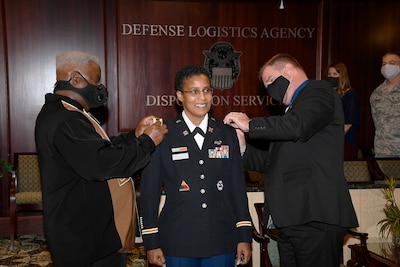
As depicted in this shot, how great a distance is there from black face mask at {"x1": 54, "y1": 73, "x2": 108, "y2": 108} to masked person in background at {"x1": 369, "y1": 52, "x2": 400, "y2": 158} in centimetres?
378

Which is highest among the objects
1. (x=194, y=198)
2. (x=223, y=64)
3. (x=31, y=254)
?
(x=223, y=64)

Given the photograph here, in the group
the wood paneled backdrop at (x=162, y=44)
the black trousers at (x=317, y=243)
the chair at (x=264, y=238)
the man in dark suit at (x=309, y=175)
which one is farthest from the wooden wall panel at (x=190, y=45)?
the black trousers at (x=317, y=243)

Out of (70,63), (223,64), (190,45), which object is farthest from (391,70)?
(70,63)

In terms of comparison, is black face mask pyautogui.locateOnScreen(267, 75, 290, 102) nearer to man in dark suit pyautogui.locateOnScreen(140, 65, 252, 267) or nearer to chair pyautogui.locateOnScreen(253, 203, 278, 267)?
man in dark suit pyautogui.locateOnScreen(140, 65, 252, 267)

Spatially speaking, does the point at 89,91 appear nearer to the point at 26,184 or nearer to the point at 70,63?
the point at 70,63

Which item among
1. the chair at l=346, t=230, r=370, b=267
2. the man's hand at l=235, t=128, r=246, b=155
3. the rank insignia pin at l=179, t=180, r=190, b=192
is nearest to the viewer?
the rank insignia pin at l=179, t=180, r=190, b=192

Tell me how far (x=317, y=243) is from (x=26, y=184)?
4.02 metres

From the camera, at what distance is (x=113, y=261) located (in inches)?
79.5

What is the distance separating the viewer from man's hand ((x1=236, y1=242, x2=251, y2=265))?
2105mm

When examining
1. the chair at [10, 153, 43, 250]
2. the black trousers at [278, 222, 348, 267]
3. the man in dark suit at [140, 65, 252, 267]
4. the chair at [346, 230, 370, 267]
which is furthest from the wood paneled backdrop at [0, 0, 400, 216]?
the black trousers at [278, 222, 348, 267]

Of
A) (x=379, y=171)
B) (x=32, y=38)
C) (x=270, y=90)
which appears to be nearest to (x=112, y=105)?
(x=32, y=38)

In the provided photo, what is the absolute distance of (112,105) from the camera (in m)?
5.76

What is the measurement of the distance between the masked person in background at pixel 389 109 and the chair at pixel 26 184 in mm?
3984

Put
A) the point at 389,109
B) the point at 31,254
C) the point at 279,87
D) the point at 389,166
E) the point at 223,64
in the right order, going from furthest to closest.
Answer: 1. the point at 223,64
2. the point at 389,109
3. the point at 389,166
4. the point at 31,254
5. the point at 279,87
